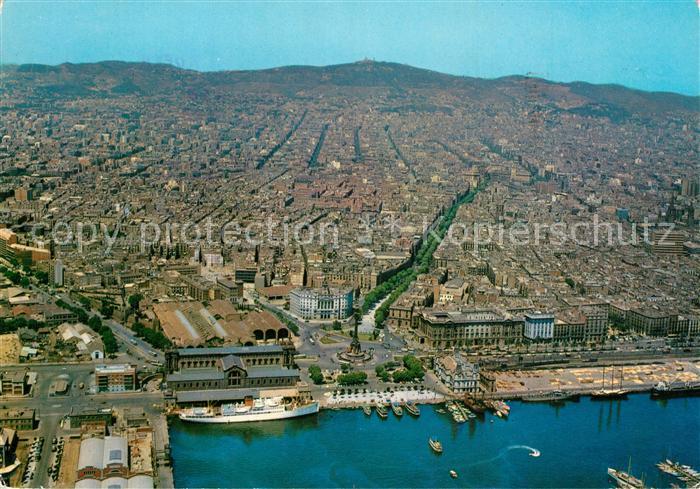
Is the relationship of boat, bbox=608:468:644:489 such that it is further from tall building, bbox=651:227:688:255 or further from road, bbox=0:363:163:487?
tall building, bbox=651:227:688:255

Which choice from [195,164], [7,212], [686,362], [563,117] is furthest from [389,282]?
[563,117]

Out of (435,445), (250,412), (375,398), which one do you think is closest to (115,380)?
(250,412)

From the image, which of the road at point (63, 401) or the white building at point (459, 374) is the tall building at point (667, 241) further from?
the road at point (63, 401)

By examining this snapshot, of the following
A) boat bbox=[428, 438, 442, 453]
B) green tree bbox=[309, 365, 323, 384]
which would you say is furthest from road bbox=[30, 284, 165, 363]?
boat bbox=[428, 438, 442, 453]

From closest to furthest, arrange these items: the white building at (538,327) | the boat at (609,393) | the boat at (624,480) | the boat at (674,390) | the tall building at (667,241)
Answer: the boat at (624,480) < the boat at (609,393) < the boat at (674,390) < the white building at (538,327) < the tall building at (667,241)

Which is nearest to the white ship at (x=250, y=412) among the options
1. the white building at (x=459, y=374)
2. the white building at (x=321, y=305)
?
the white building at (x=459, y=374)
